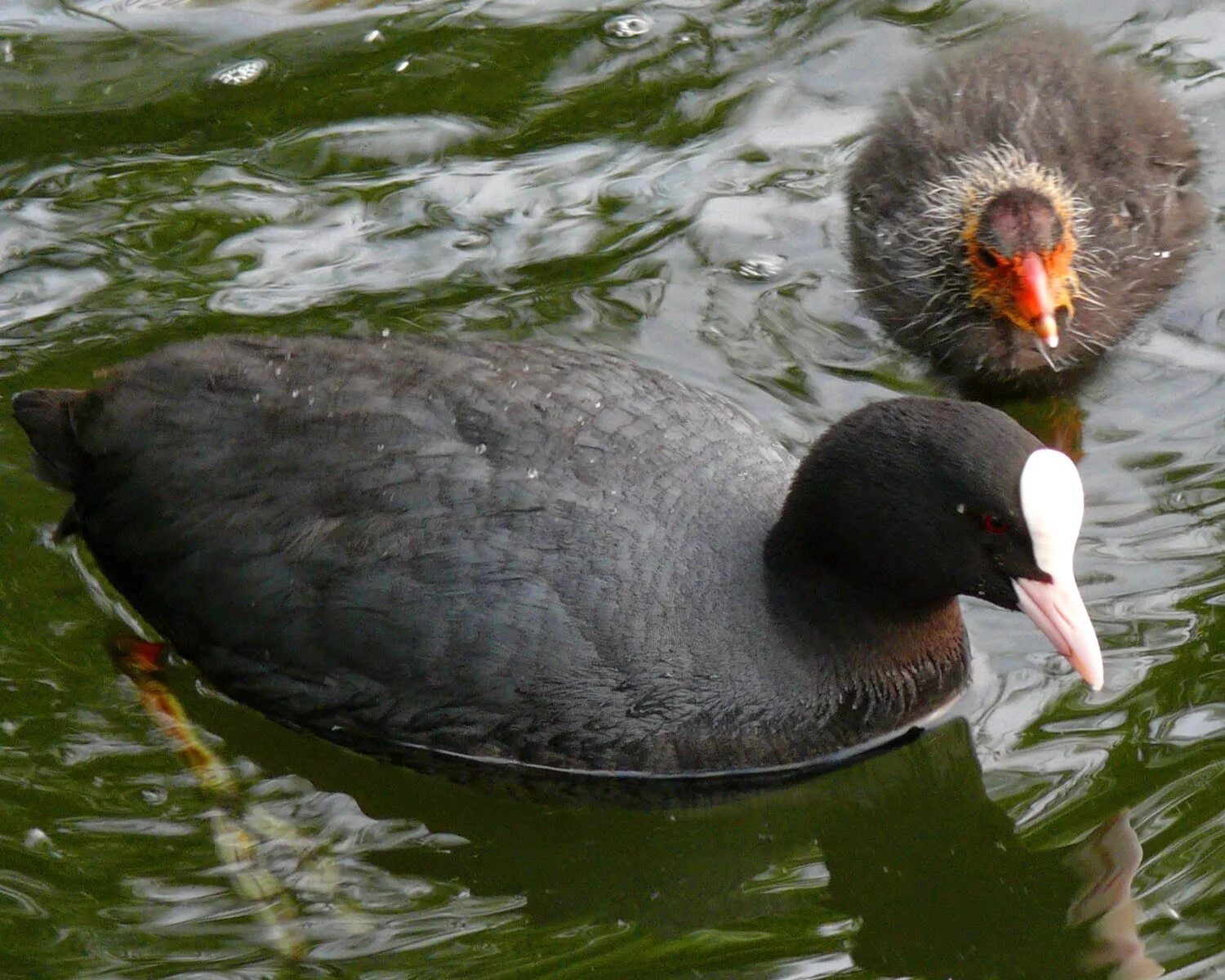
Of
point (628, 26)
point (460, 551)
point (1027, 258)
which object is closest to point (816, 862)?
point (460, 551)

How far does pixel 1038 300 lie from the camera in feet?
17.7

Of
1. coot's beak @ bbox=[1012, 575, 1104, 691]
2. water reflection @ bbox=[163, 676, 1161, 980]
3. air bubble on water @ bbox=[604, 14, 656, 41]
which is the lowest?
water reflection @ bbox=[163, 676, 1161, 980]

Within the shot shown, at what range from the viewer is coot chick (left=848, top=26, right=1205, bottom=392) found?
226 inches

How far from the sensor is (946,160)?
5.91 metres

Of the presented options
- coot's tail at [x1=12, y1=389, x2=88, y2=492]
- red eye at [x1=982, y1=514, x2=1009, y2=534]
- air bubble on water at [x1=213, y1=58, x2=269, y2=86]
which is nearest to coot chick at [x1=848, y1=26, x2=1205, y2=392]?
red eye at [x1=982, y1=514, x2=1009, y2=534]

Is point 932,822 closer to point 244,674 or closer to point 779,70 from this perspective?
point 244,674

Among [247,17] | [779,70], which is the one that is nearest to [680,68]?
[779,70]

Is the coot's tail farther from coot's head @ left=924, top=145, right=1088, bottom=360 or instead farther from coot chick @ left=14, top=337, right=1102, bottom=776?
coot's head @ left=924, top=145, right=1088, bottom=360

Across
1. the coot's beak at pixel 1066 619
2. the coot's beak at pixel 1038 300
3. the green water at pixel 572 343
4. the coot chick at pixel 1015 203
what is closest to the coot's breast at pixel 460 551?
the green water at pixel 572 343

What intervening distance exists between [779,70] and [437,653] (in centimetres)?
311

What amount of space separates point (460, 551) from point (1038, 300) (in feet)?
6.35

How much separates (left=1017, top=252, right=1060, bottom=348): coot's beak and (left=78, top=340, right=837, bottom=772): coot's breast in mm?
1109

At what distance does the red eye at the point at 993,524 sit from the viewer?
13.8ft

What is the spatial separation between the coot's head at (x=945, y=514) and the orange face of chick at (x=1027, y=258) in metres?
1.21
